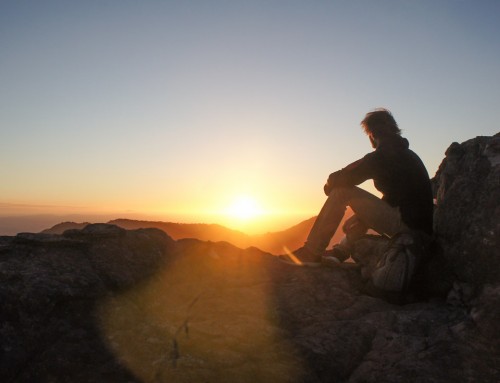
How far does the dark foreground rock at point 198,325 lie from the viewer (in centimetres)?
426

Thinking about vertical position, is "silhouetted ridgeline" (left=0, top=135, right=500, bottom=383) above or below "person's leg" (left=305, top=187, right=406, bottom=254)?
below

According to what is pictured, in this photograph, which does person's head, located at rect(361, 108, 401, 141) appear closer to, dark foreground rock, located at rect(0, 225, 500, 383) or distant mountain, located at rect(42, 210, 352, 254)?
dark foreground rock, located at rect(0, 225, 500, 383)

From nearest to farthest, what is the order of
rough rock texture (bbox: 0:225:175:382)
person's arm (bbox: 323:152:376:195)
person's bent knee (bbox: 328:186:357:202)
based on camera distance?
rough rock texture (bbox: 0:225:175:382)
person's arm (bbox: 323:152:376:195)
person's bent knee (bbox: 328:186:357:202)

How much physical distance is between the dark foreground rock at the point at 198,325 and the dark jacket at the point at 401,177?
1449mm

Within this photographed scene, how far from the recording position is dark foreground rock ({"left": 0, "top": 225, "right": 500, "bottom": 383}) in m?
4.26

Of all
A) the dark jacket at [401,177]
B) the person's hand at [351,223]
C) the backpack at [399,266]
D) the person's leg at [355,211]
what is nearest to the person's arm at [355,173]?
the dark jacket at [401,177]

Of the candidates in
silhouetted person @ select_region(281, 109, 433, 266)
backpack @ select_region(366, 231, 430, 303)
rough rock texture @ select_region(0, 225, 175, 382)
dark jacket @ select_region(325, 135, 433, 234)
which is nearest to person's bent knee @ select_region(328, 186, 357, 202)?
silhouetted person @ select_region(281, 109, 433, 266)

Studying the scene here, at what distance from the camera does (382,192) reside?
7.19m

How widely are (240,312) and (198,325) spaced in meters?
0.76

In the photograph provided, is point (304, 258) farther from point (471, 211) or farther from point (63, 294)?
point (63, 294)

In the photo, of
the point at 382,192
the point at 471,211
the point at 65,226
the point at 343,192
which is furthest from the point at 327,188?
the point at 65,226

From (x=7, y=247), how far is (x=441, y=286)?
21.6 feet

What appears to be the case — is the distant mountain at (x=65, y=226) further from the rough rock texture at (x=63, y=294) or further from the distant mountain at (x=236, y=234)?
the rough rock texture at (x=63, y=294)

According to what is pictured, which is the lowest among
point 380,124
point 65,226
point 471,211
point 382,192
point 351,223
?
point 65,226
